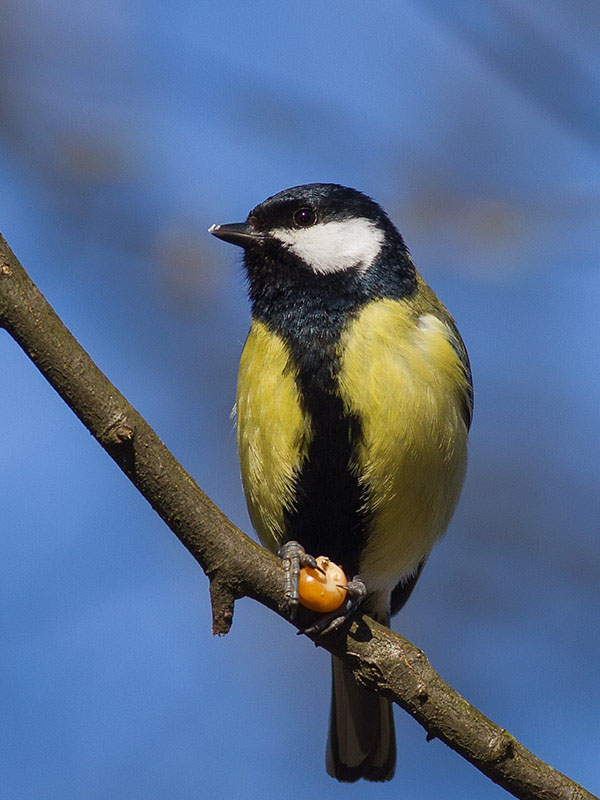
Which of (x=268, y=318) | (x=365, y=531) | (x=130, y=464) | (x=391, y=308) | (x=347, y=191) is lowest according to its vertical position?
(x=130, y=464)

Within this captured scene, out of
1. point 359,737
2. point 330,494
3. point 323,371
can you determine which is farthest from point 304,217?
point 359,737

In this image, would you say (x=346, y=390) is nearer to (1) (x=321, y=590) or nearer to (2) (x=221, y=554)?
(1) (x=321, y=590)

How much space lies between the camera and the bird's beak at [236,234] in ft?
9.70

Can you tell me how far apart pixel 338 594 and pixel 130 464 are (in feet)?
2.00

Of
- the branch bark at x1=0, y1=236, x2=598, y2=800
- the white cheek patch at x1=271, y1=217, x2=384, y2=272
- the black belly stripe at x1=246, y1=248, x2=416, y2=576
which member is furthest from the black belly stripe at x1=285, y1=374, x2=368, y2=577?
the branch bark at x1=0, y1=236, x2=598, y2=800

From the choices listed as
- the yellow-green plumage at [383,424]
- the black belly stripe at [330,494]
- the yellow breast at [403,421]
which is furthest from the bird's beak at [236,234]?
the black belly stripe at [330,494]

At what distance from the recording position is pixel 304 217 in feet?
9.90

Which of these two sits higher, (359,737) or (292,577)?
(359,737)

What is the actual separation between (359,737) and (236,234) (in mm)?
1769

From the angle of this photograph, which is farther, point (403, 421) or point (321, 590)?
point (403, 421)

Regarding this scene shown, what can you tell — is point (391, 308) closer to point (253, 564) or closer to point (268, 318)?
point (268, 318)

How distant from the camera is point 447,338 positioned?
9.46 feet

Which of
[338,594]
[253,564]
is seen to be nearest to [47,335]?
[253,564]

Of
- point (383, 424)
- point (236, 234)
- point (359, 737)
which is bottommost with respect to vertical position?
point (359, 737)
